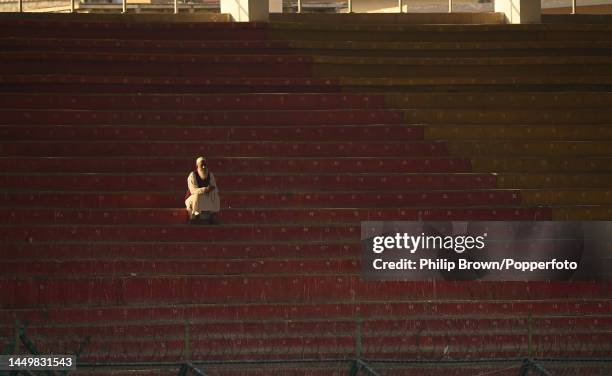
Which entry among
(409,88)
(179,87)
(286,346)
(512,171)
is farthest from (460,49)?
(286,346)

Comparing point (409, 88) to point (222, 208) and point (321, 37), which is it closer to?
point (321, 37)

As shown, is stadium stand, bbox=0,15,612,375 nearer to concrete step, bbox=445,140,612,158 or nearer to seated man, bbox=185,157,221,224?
concrete step, bbox=445,140,612,158

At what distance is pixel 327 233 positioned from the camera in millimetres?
14398

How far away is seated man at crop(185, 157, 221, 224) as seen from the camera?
549 inches

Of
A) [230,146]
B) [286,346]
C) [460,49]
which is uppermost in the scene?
[460,49]

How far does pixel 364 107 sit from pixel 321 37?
185 cm

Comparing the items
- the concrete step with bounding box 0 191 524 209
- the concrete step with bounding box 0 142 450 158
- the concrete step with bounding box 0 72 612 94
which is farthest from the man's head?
the concrete step with bounding box 0 72 612 94

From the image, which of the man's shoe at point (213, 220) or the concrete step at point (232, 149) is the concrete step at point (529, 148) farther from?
the man's shoe at point (213, 220)

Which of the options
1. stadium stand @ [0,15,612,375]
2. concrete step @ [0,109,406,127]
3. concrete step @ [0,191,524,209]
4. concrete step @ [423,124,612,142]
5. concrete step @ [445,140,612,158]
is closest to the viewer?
stadium stand @ [0,15,612,375]

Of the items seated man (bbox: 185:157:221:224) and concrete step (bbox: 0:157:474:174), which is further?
concrete step (bbox: 0:157:474:174)

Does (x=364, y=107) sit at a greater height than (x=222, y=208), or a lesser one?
greater

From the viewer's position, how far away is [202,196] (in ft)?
46.2

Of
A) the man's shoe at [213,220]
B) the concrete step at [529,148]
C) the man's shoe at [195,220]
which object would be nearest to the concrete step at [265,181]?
the concrete step at [529,148]

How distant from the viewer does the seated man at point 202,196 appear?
14.0 metres
